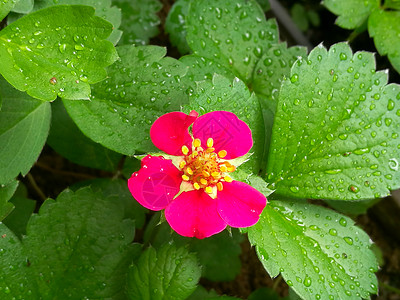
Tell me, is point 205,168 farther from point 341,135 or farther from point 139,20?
point 139,20

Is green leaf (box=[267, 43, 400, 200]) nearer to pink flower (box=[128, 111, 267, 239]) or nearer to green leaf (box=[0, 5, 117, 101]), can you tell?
pink flower (box=[128, 111, 267, 239])

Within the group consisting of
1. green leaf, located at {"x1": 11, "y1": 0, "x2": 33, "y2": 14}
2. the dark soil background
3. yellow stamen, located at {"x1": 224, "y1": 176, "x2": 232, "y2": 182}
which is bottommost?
the dark soil background

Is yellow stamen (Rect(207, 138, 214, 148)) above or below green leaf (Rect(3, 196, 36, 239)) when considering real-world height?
above

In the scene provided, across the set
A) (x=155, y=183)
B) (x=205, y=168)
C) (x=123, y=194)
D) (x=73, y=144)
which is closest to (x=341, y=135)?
(x=205, y=168)

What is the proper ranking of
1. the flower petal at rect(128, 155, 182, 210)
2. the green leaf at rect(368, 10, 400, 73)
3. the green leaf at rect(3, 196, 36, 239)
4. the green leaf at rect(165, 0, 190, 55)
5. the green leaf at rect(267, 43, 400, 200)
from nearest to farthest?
the flower petal at rect(128, 155, 182, 210) → the green leaf at rect(267, 43, 400, 200) → the green leaf at rect(3, 196, 36, 239) → the green leaf at rect(368, 10, 400, 73) → the green leaf at rect(165, 0, 190, 55)

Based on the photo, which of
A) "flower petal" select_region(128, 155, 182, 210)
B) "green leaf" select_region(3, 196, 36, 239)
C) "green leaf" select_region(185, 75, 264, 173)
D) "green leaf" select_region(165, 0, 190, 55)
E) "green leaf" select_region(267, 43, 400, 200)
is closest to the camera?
"flower petal" select_region(128, 155, 182, 210)

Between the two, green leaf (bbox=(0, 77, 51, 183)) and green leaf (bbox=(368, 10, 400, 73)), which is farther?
green leaf (bbox=(368, 10, 400, 73))

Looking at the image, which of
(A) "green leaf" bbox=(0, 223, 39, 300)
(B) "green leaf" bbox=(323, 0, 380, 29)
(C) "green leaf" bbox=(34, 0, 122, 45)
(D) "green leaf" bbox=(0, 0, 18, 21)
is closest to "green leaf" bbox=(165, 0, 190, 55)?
(C) "green leaf" bbox=(34, 0, 122, 45)
